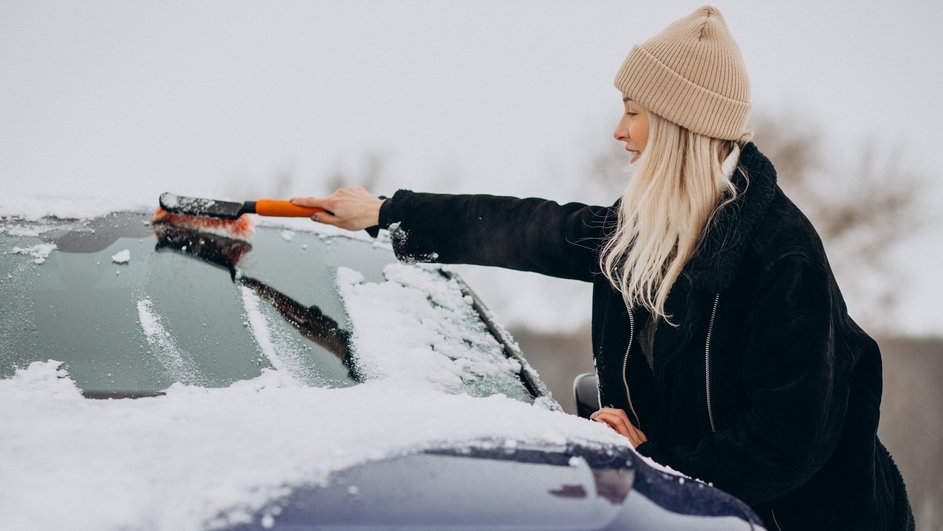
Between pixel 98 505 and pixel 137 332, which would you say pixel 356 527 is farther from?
pixel 137 332

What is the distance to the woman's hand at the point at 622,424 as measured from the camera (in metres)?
1.74

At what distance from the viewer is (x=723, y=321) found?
5.35 feet

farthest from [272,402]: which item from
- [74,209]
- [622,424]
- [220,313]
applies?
[74,209]

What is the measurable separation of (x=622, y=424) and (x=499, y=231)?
0.59m

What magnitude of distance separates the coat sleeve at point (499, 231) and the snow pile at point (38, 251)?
2.69 ft

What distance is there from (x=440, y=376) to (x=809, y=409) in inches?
33.2

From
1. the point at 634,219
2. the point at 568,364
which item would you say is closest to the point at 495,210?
the point at 634,219

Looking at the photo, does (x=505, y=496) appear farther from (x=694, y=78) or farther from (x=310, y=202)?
(x=310, y=202)

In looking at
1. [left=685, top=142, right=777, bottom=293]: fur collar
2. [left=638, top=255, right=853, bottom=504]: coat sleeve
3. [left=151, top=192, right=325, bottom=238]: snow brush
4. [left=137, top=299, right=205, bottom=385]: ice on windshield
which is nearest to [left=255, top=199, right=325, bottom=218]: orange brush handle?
[left=151, top=192, right=325, bottom=238]: snow brush

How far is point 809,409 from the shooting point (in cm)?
150

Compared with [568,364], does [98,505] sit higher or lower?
higher

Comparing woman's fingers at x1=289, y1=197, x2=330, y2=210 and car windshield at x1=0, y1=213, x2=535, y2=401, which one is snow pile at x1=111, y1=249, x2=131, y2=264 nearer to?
car windshield at x1=0, y1=213, x2=535, y2=401

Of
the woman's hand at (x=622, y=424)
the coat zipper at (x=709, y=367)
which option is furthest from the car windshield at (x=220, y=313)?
the coat zipper at (x=709, y=367)

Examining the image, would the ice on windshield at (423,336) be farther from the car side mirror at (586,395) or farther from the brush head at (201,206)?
the brush head at (201,206)
